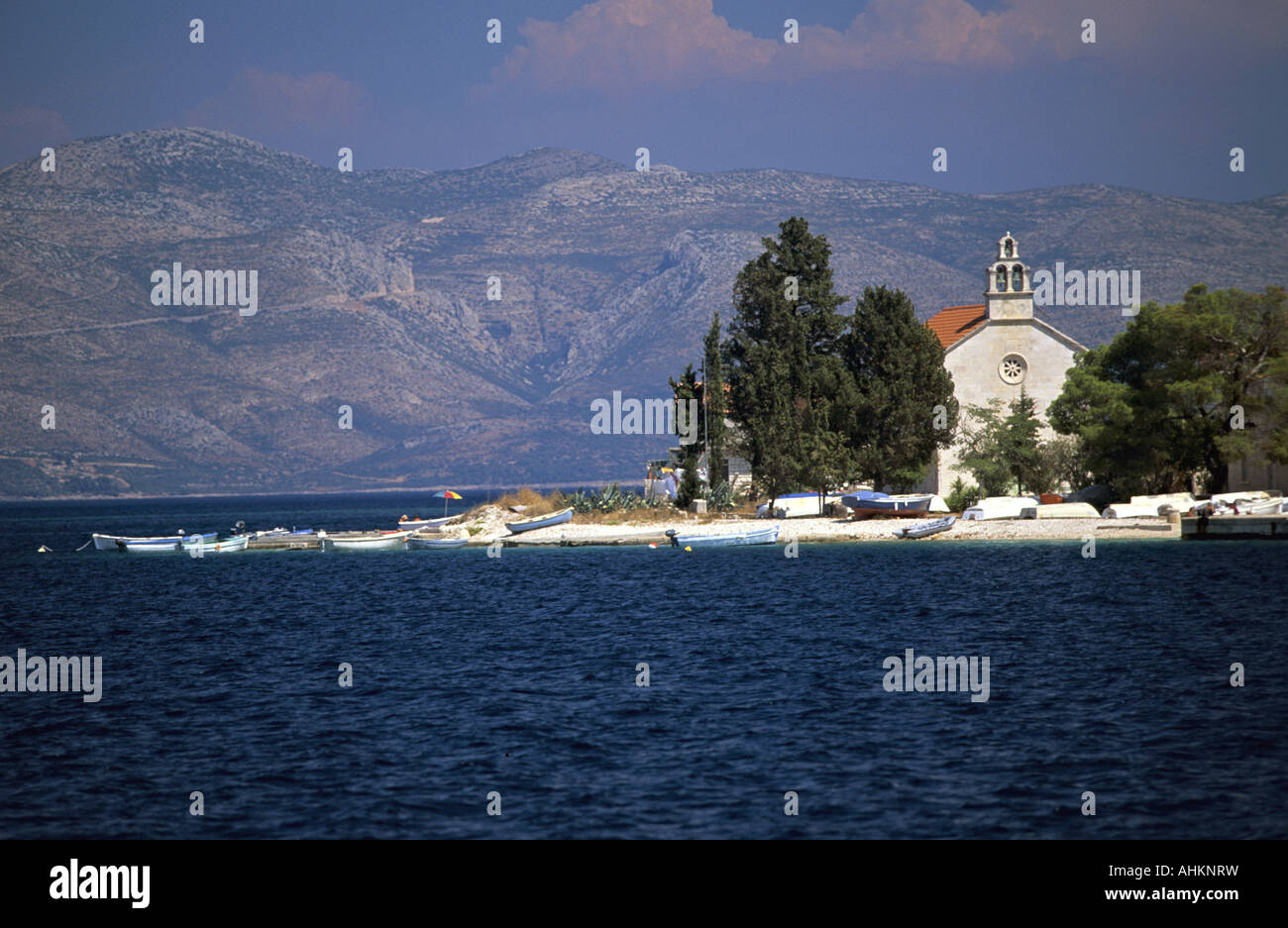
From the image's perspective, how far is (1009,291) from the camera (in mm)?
92625

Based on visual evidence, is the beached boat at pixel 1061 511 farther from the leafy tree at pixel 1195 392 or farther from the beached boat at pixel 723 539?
the beached boat at pixel 723 539

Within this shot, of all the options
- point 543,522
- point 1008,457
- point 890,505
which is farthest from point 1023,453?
point 543,522

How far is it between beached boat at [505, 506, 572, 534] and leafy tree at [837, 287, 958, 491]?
19.0 m

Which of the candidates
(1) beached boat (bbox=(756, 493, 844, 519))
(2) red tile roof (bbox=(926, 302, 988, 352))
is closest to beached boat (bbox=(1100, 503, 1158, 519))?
(1) beached boat (bbox=(756, 493, 844, 519))

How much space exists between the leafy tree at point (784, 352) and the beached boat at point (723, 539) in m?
4.92

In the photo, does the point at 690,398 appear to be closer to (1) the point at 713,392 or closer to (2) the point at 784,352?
(1) the point at 713,392

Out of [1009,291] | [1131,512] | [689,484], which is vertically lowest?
[1131,512]

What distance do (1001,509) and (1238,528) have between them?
13213 millimetres

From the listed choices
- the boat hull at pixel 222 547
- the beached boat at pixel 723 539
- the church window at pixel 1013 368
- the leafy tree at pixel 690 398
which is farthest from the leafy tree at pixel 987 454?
the boat hull at pixel 222 547

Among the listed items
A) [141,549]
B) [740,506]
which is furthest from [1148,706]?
[141,549]

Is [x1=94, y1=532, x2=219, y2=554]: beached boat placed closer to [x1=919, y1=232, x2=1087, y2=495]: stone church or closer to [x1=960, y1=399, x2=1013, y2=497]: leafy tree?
[x1=919, y1=232, x2=1087, y2=495]: stone church
